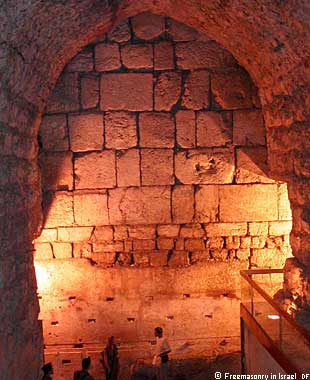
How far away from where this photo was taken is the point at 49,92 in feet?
19.9

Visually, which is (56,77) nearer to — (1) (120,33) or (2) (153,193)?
(1) (120,33)

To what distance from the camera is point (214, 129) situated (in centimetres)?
639

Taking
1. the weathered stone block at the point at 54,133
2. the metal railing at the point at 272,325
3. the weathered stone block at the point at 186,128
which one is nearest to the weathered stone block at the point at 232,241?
the metal railing at the point at 272,325

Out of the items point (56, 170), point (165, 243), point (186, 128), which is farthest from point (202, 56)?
point (165, 243)

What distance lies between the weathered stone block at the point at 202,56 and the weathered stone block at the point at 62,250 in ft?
9.28

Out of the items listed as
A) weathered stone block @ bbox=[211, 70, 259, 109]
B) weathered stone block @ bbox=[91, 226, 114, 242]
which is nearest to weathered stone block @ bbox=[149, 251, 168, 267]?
weathered stone block @ bbox=[91, 226, 114, 242]

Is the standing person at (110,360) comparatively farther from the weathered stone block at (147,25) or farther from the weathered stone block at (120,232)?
the weathered stone block at (147,25)

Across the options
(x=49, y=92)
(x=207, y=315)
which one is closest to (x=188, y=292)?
(x=207, y=315)

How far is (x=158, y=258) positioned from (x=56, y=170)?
181 centimetres

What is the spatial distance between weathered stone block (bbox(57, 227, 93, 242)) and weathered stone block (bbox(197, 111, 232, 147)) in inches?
74.9

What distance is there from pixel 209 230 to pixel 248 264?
2.37 ft

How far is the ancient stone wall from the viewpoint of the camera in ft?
20.7

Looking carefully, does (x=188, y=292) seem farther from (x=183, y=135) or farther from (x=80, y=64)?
(x=80, y=64)

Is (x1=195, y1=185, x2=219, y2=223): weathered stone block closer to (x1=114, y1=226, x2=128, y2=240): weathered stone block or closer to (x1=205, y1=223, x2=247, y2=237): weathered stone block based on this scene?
(x1=205, y1=223, x2=247, y2=237): weathered stone block
